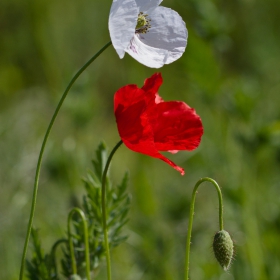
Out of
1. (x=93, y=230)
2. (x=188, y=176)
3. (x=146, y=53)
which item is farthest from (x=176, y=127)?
(x=188, y=176)

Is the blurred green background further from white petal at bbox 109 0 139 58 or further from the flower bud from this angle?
white petal at bbox 109 0 139 58

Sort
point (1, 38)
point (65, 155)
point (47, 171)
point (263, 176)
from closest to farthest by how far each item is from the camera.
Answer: point (65, 155) < point (47, 171) < point (263, 176) < point (1, 38)

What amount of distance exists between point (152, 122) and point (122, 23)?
0.19m

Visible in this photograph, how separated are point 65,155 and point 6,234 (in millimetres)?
341

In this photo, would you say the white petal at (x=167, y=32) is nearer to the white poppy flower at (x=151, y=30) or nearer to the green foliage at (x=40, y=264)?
the white poppy flower at (x=151, y=30)

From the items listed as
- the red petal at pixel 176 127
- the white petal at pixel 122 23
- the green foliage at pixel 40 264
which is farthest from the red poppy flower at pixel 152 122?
the green foliage at pixel 40 264

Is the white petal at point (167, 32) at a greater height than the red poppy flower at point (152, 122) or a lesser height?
greater

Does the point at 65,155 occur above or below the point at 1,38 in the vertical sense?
below

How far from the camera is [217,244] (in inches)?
34.0

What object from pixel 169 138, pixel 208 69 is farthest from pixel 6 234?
pixel 169 138

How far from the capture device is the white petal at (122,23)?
A: 30.1 inches

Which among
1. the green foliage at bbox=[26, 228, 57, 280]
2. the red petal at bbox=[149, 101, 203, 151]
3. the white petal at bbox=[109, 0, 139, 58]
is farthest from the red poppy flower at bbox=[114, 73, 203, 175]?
the green foliage at bbox=[26, 228, 57, 280]

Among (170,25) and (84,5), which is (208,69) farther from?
(84,5)

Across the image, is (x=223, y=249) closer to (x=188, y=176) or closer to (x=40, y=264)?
(x=40, y=264)
